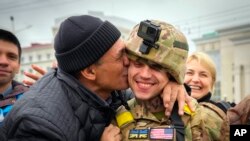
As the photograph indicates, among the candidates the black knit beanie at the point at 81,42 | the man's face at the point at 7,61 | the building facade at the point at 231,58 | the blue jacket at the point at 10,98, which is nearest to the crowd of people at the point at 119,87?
the black knit beanie at the point at 81,42

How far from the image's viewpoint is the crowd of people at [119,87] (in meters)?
1.97

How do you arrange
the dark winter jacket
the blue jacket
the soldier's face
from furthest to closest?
the soldier's face → the blue jacket → the dark winter jacket

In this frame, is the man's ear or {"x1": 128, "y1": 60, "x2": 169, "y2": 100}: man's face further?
the man's ear

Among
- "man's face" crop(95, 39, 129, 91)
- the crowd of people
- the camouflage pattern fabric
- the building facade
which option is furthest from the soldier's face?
the building facade

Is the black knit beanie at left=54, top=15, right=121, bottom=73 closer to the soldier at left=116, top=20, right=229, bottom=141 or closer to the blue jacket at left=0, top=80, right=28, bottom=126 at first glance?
the soldier at left=116, top=20, right=229, bottom=141

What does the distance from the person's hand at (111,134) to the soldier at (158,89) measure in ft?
0.15

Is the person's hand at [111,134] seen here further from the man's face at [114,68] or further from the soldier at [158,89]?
the man's face at [114,68]

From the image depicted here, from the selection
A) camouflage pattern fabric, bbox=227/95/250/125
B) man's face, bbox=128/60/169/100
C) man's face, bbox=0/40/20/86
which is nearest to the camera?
man's face, bbox=128/60/169/100

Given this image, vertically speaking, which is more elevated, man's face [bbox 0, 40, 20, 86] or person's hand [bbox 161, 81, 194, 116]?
man's face [bbox 0, 40, 20, 86]

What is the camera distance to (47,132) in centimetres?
173

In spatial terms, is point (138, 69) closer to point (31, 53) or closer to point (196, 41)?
point (196, 41)

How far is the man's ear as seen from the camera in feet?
7.20

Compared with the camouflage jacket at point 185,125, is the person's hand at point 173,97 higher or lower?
higher

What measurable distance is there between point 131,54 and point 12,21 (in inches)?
1130
